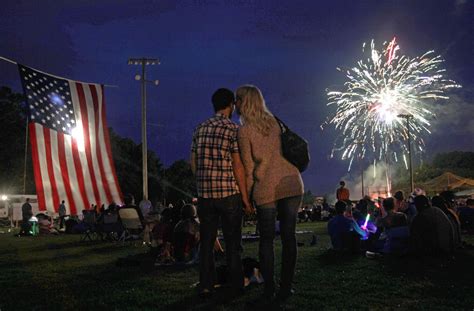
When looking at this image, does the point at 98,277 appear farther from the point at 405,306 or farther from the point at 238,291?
the point at 405,306

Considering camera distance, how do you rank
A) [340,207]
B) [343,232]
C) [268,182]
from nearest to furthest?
[268,182], [343,232], [340,207]

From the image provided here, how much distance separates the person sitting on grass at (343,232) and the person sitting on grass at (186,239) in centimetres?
299

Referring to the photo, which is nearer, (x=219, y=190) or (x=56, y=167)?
(x=219, y=190)

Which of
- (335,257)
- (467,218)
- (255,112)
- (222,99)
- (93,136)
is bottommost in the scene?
(335,257)

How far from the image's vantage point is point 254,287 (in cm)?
→ 553

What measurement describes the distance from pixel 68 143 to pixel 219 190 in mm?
10778

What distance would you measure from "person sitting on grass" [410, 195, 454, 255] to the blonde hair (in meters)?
4.48

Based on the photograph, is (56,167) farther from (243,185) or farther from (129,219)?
(243,185)

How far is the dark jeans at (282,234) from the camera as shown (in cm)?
469

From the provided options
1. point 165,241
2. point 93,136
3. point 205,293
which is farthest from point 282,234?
point 93,136

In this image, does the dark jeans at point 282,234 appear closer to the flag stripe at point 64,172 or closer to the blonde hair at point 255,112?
the blonde hair at point 255,112

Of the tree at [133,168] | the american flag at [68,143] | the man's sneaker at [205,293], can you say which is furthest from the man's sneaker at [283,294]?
the tree at [133,168]

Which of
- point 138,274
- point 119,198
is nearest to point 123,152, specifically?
point 119,198

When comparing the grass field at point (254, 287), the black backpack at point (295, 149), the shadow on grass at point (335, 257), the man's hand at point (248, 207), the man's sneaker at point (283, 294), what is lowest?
the shadow on grass at point (335, 257)
